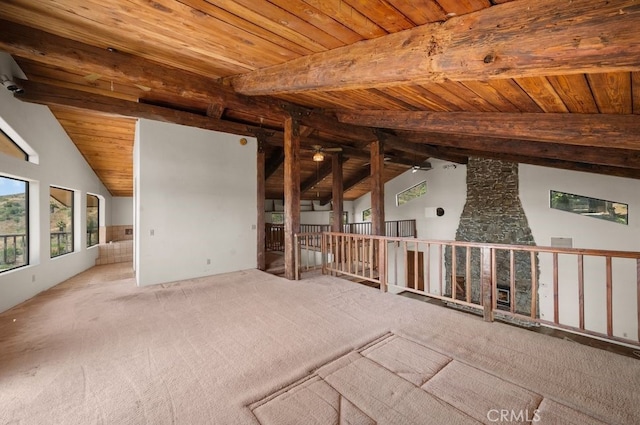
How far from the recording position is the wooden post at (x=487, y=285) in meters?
2.68

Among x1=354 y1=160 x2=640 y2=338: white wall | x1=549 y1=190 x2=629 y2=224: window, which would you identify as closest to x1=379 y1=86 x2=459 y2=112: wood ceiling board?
x1=354 y1=160 x2=640 y2=338: white wall

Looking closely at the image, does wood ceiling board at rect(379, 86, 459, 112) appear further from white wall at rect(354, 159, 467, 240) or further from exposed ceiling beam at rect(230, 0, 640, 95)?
white wall at rect(354, 159, 467, 240)

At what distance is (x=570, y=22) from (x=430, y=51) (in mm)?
773

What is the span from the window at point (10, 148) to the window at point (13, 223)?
354mm

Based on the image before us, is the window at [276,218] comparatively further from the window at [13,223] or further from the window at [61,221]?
the window at [13,223]

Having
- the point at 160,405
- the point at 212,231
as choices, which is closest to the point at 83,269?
the point at 212,231

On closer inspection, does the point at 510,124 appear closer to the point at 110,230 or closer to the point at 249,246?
the point at 249,246

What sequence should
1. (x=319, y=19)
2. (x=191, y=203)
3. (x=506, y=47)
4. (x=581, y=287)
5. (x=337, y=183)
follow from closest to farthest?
(x=506, y=47) < (x=319, y=19) < (x=581, y=287) < (x=191, y=203) < (x=337, y=183)

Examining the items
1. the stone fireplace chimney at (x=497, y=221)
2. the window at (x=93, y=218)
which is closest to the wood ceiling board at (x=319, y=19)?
the window at (x=93, y=218)

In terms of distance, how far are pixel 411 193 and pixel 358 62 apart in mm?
9105

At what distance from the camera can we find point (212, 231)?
203 inches

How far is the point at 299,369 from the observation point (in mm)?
1917

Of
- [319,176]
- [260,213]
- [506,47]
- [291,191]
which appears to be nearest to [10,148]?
[260,213]

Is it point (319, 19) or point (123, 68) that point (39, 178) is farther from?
point (319, 19)
